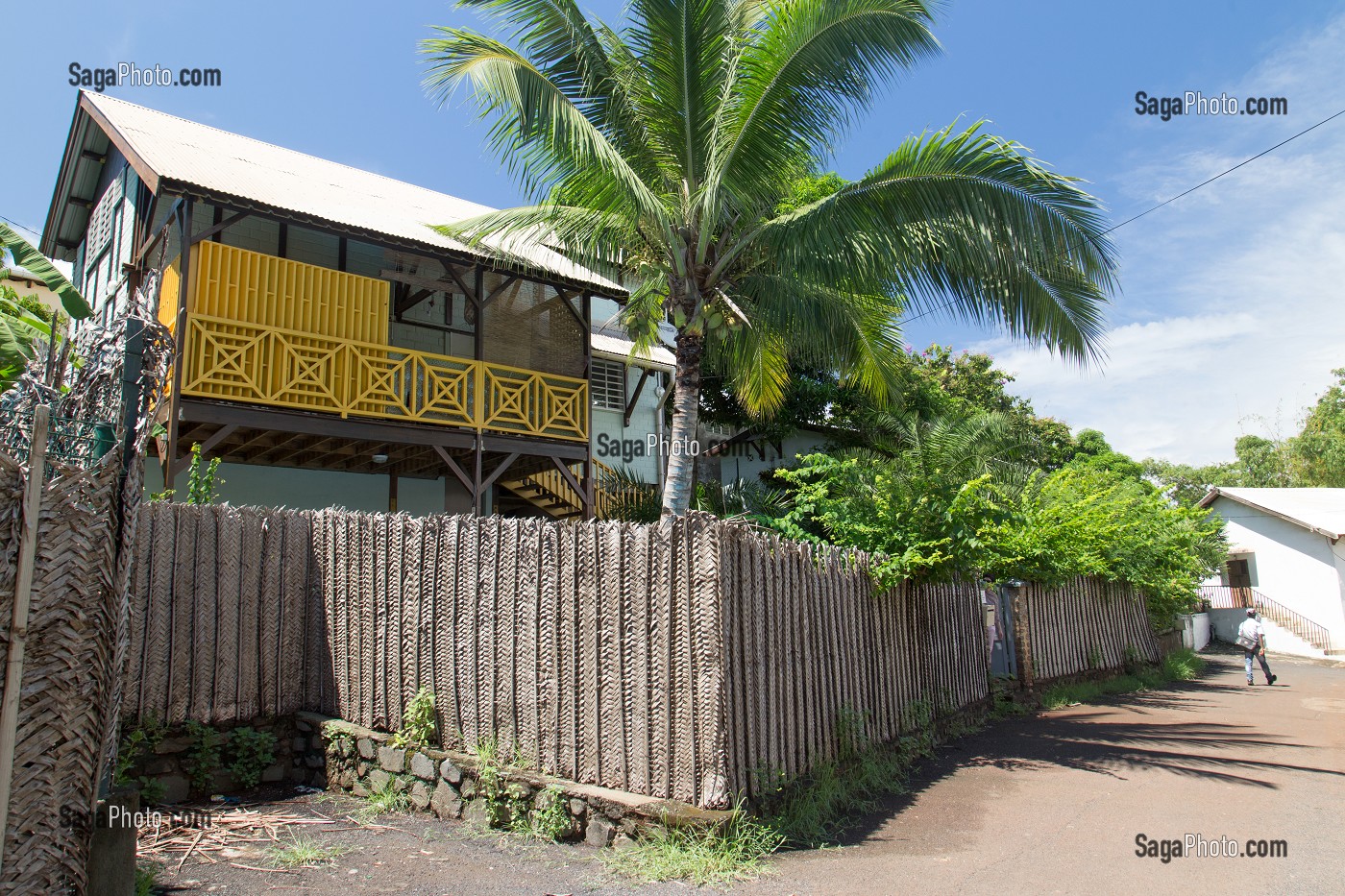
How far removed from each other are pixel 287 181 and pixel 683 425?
8.41 metres

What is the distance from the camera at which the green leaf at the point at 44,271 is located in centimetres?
827

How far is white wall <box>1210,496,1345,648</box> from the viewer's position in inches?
993

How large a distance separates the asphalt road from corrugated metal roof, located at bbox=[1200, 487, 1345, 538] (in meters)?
19.8

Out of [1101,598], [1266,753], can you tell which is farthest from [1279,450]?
[1266,753]

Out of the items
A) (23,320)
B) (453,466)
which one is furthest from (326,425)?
(23,320)

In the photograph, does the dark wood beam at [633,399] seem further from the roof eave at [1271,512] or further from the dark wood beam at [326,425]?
the roof eave at [1271,512]

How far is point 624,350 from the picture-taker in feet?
62.6

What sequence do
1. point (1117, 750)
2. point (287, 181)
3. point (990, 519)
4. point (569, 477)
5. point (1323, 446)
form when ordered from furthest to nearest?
point (1323, 446) < point (569, 477) < point (287, 181) < point (1117, 750) < point (990, 519)

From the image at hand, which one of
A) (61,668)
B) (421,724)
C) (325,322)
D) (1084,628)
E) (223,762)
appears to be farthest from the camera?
(1084,628)

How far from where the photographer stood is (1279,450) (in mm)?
44000

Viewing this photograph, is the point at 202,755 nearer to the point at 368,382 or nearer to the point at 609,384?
the point at 368,382

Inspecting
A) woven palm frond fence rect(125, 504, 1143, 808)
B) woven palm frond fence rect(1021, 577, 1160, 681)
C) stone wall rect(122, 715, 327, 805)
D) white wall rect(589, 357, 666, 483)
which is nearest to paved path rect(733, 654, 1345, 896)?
woven palm frond fence rect(125, 504, 1143, 808)

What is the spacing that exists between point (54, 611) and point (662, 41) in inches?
294

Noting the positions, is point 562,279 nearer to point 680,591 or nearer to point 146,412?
point 680,591
